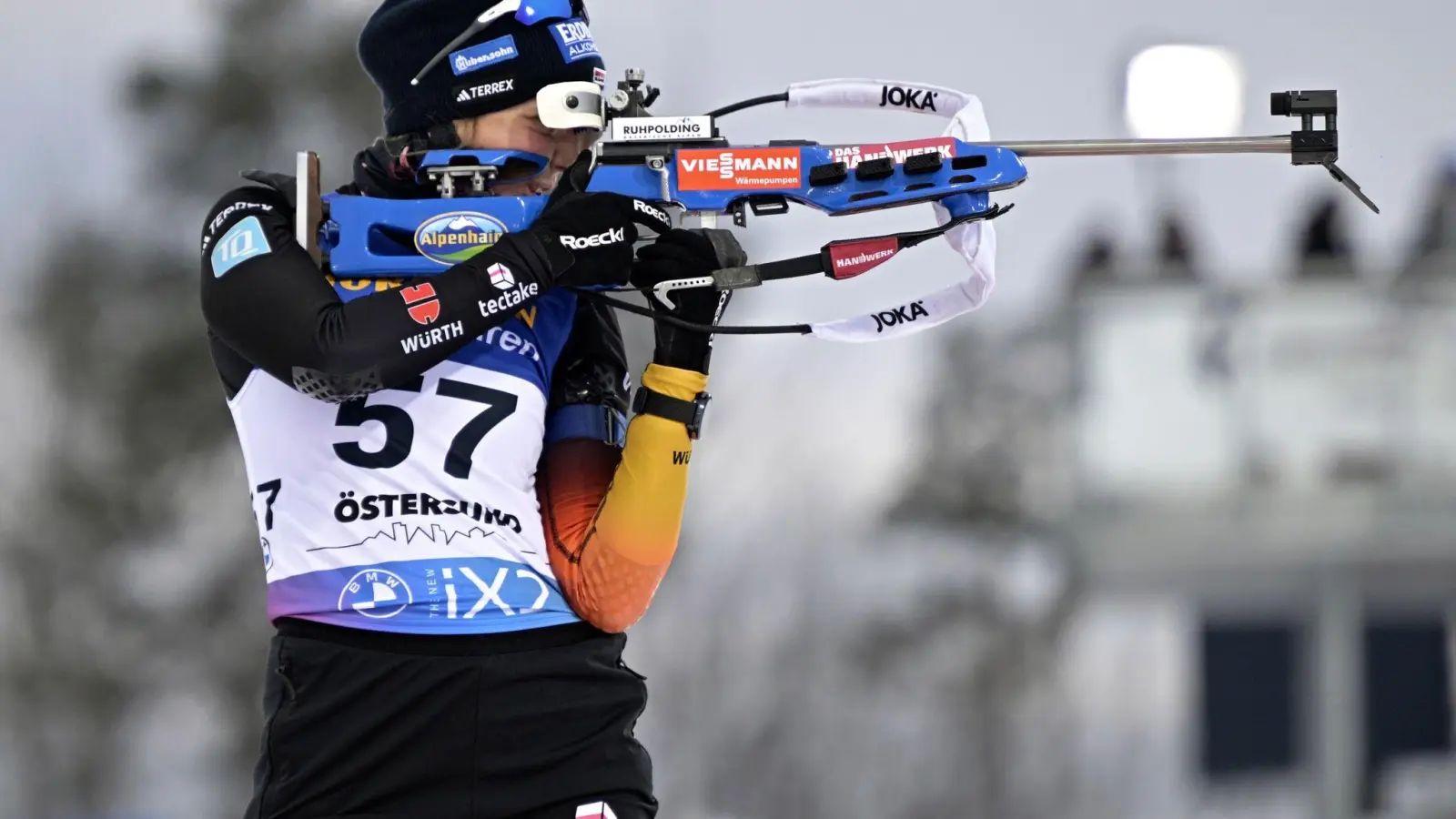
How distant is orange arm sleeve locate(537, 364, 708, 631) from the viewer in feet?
7.85

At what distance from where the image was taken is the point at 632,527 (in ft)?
7.89

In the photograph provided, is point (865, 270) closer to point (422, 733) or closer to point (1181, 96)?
point (1181, 96)

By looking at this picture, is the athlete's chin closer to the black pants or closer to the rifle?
the rifle

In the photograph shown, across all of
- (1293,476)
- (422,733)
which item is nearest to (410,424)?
(422,733)

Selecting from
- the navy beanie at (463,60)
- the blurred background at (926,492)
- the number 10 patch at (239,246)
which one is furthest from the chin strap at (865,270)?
the blurred background at (926,492)

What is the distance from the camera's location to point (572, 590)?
7.89 ft

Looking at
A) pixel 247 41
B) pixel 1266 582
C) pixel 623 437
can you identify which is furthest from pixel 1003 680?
pixel 623 437

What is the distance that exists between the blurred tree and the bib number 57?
10.8m

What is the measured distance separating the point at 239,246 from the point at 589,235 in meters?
0.46

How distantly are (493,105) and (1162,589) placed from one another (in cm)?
1427

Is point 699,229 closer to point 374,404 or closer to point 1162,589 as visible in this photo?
point 374,404

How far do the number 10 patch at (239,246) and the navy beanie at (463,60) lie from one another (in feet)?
1.10

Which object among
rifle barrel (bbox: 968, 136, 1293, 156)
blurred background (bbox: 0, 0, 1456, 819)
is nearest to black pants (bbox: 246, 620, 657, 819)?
rifle barrel (bbox: 968, 136, 1293, 156)

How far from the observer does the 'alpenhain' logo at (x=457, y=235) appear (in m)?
2.45
